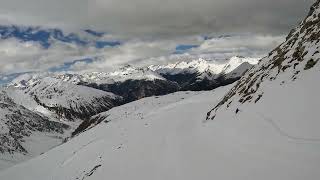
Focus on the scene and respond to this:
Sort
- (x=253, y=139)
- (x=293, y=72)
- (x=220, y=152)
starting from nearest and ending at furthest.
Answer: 1. (x=253, y=139)
2. (x=220, y=152)
3. (x=293, y=72)

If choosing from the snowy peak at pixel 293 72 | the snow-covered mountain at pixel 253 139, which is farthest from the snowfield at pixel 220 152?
the snowy peak at pixel 293 72

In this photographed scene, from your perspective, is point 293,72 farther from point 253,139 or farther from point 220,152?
point 220,152

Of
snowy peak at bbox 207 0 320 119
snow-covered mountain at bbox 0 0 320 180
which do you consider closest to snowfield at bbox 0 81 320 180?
snow-covered mountain at bbox 0 0 320 180

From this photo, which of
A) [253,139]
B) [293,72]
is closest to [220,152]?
[253,139]

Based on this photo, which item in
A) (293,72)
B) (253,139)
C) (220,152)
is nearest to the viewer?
(253,139)

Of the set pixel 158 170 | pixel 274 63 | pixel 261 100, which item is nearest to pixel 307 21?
pixel 274 63

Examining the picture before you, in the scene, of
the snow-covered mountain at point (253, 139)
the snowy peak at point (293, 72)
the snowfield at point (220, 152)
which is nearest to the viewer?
the snowfield at point (220, 152)

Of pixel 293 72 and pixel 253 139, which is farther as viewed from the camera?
pixel 293 72

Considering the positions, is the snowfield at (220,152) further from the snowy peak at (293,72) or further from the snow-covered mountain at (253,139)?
the snowy peak at (293,72)

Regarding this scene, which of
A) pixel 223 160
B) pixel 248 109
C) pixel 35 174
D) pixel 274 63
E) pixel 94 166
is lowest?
pixel 35 174

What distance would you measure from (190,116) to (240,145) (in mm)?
21543

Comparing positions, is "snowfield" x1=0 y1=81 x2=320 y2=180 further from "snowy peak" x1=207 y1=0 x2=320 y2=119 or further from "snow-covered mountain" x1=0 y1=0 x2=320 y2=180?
"snowy peak" x1=207 y1=0 x2=320 y2=119

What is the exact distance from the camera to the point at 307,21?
32.2 meters

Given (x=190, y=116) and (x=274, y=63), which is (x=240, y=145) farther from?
(x=190, y=116)
